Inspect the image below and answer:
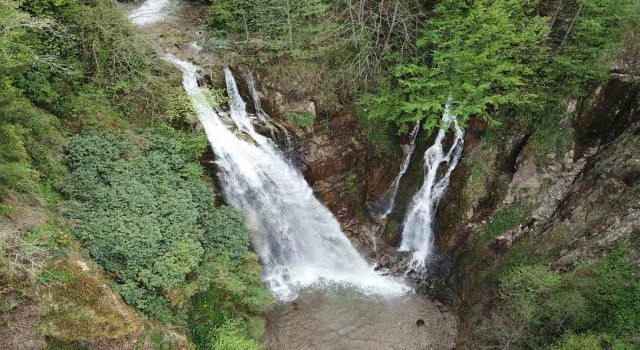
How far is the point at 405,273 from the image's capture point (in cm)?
1548

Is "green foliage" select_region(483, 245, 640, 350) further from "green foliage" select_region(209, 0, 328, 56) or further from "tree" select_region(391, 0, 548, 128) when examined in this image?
"green foliage" select_region(209, 0, 328, 56)

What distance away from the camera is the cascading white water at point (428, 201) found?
15.0m

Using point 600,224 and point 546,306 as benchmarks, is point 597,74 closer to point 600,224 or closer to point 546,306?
point 600,224

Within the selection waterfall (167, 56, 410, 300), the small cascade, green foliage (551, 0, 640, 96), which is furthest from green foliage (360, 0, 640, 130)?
waterfall (167, 56, 410, 300)

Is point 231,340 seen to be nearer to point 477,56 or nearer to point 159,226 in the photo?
point 159,226

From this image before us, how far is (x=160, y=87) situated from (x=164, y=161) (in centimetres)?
286

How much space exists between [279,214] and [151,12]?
11.2 metres

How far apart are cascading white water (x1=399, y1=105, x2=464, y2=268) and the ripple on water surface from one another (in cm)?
229

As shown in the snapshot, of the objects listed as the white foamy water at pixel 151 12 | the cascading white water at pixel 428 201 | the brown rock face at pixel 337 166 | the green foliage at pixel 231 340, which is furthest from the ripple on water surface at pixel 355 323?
the white foamy water at pixel 151 12

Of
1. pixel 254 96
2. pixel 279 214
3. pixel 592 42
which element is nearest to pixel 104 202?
pixel 279 214

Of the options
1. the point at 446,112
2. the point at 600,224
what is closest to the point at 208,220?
the point at 446,112

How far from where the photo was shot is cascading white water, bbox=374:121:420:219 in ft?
51.8

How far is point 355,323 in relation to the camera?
1328 centimetres

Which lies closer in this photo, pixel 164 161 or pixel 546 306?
pixel 546 306
